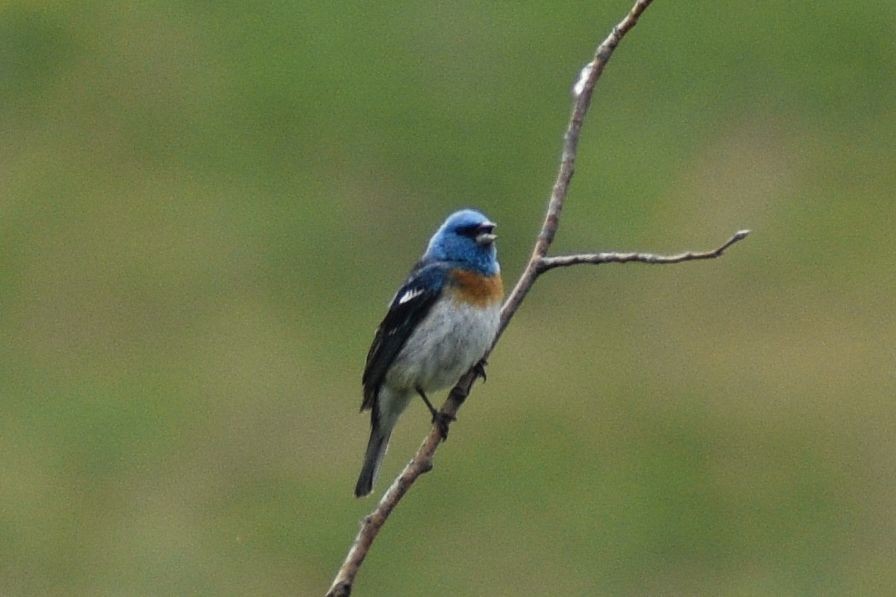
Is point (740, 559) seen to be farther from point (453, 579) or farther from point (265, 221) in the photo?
point (265, 221)

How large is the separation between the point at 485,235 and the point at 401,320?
42 centimetres

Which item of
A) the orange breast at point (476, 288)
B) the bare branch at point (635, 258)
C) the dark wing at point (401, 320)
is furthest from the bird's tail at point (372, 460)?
the bare branch at point (635, 258)

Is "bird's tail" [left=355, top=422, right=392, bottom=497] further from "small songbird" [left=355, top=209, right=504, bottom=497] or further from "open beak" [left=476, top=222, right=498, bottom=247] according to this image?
"open beak" [left=476, top=222, right=498, bottom=247]

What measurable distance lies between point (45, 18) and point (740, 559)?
9.68m

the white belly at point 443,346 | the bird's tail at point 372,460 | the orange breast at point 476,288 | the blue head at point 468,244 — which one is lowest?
the bird's tail at point 372,460

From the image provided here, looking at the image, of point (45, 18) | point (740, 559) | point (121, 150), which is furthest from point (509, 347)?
point (45, 18)

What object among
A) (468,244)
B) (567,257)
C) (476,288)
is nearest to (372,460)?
(476,288)

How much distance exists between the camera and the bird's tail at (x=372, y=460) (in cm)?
786

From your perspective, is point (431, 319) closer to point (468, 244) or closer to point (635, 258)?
point (468, 244)

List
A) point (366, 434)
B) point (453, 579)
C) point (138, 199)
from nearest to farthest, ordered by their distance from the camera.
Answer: point (453, 579) < point (366, 434) < point (138, 199)

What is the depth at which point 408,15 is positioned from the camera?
1961 cm

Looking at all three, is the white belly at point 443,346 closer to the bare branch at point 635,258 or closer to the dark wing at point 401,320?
the dark wing at point 401,320

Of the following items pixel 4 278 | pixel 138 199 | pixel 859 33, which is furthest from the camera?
pixel 859 33

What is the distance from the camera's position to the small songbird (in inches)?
303
